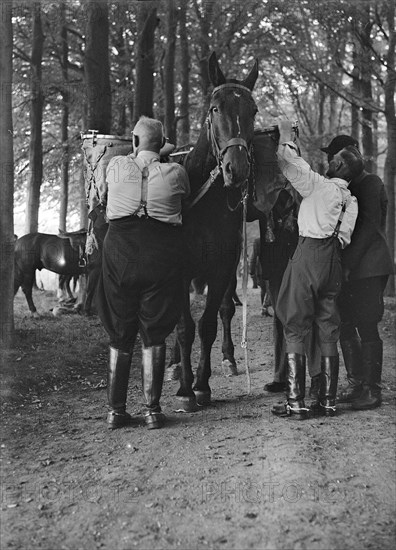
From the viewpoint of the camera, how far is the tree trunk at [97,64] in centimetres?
1205

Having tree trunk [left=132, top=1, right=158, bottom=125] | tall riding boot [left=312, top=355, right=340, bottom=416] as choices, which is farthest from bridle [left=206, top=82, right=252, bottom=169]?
tree trunk [left=132, top=1, right=158, bottom=125]

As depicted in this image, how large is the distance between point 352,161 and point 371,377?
217cm

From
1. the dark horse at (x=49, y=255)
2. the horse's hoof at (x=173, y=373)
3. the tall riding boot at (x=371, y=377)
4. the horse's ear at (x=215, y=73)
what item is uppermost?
the horse's ear at (x=215, y=73)

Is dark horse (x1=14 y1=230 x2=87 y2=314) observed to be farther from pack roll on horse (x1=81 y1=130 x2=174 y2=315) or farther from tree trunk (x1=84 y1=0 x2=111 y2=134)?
pack roll on horse (x1=81 y1=130 x2=174 y2=315)

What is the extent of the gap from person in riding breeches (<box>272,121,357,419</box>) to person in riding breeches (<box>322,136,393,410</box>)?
0.31 meters

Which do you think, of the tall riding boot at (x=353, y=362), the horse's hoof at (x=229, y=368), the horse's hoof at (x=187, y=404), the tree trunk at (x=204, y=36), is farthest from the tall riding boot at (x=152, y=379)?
the tree trunk at (x=204, y=36)

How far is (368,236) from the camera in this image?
692 cm

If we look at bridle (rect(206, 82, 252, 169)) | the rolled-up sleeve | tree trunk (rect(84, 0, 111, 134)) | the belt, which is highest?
tree trunk (rect(84, 0, 111, 134))

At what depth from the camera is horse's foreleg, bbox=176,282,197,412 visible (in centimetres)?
700

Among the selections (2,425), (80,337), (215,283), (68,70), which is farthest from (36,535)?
(68,70)

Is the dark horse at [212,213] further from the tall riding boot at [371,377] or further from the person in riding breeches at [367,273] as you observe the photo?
the tall riding boot at [371,377]

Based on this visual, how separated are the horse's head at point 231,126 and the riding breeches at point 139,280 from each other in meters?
0.79

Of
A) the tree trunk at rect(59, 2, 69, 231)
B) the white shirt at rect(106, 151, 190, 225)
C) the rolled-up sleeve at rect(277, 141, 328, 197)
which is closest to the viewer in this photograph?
the white shirt at rect(106, 151, 190, 225)

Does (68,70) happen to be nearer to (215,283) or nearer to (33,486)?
(215,283)
